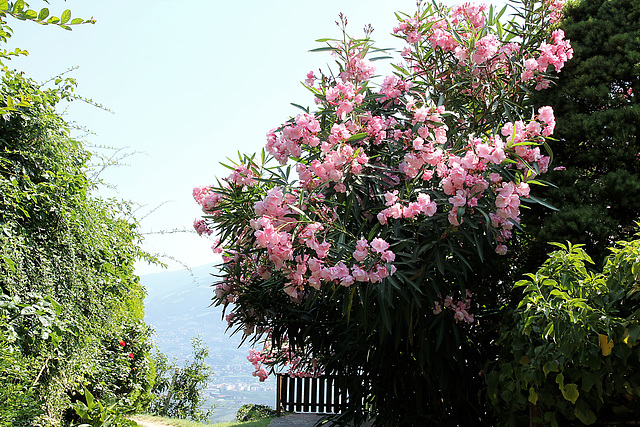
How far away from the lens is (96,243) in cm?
382

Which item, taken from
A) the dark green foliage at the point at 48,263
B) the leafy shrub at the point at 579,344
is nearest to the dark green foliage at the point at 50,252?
the dark green foliage at the point at 48,263

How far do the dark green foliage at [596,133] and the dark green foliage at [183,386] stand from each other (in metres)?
6.71

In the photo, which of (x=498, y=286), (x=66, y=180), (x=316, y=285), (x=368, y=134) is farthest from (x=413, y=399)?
(x=66, y=180)

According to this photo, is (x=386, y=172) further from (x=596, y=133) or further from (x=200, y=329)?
(x=200, y=329)

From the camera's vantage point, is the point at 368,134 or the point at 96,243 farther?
the point at 96,243

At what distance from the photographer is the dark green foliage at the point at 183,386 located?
27.3 feet

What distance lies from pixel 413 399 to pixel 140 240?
2.85 m

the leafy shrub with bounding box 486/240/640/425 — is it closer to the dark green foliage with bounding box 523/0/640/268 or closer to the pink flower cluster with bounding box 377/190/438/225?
the pink flower cluster with bounding box 377/190/438/225

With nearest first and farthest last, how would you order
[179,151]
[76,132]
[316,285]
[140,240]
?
1. [316,285]
2. [76,132]
3. [140,240]
4. [179,151]

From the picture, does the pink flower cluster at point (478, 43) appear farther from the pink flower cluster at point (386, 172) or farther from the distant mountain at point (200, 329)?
the distant mountain at point (200, 329)

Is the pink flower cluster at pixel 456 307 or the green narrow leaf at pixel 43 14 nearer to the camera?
the green narrow leaf at pixel 43 14

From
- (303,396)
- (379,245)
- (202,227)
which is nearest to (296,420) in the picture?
(303,396)

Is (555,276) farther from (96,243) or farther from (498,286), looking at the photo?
(96,243)

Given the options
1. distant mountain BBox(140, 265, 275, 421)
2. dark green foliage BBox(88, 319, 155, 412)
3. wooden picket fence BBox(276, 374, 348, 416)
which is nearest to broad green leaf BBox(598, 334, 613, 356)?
dark green foliage BBox(88, 319, 155, 412)
